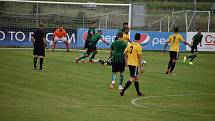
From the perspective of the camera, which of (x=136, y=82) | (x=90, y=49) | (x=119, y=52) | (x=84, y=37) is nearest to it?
(x=136, y=82)

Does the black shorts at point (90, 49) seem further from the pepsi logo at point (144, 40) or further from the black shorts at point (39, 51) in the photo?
the pepsi logo at point (144, 40)

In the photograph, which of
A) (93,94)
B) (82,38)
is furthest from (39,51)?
(82,38)

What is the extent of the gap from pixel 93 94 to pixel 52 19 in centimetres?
2554

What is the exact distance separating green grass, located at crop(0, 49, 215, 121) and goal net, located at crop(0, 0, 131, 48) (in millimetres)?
9167

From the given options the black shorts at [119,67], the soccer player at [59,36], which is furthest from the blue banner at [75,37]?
the black shorts at [119,67]

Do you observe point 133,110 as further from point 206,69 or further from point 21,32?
point 21,32

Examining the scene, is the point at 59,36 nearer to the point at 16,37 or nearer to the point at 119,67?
the point at 16,37

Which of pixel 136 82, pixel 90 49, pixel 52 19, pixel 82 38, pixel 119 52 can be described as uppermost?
pixel 52 19

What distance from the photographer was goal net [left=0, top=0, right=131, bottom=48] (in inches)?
1697

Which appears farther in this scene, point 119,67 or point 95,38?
point 95,38

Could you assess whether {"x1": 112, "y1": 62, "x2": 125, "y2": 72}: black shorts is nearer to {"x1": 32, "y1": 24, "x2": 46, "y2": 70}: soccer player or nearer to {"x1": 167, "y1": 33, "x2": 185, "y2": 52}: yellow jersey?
{"x1": 32, "y1": 24, "x2": 46, "y2": 70}: soccer player

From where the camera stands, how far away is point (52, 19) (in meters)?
46.5

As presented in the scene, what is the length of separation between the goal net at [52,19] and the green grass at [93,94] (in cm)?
917

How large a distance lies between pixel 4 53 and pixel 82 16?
11786 mm
